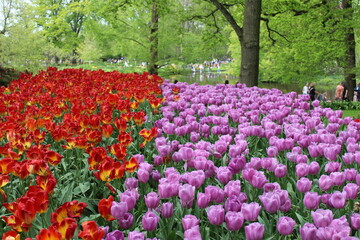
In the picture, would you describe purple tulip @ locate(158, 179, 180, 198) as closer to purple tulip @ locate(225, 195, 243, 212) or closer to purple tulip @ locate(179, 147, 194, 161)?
purple tulip @ locate(225, 195, 243, 212)

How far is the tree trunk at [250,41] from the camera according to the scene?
9844 millimetres

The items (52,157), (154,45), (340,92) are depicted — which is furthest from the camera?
(340,92)

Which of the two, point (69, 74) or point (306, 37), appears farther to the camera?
point (306, 37)

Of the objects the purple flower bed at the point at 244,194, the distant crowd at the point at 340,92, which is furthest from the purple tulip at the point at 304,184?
the distant crowd at the point at 340,92

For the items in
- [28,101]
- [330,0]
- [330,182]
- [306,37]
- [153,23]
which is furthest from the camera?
[153,23]

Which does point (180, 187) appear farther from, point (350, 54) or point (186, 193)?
point (350, 54)

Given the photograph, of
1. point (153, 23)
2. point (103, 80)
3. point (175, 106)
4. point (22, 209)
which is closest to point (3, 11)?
point (153, 23)

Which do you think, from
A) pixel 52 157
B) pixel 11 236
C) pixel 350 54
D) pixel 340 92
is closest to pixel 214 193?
pixel 11 236

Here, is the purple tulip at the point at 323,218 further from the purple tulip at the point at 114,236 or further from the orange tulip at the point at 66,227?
the orange tulip at the point at 66,227

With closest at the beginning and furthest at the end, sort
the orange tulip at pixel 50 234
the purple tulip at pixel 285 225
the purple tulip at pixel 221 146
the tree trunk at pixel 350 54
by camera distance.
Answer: the orange tulip at pixel 50 234 < the purple tulip at pixel 285 225 < the purple tulip at pixel 221 146 < the tree trunk at pixel 350 54

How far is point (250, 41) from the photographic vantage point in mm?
10000

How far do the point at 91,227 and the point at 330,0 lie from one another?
16354 millimetres

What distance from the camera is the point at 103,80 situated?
7.88 m

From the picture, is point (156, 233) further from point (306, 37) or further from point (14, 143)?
point (306, 37)
